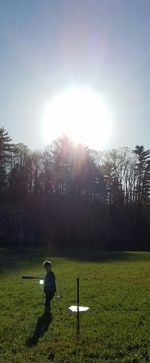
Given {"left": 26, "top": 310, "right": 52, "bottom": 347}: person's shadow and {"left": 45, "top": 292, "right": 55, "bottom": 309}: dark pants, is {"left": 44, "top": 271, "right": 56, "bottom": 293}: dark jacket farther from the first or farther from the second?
{"left": 26, "top": 310, "right": 52, "bottom": 347}: person's shadow

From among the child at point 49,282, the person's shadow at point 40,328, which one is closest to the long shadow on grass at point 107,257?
the child at point 49,282

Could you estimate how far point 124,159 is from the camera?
110 metres

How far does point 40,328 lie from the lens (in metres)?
13.9

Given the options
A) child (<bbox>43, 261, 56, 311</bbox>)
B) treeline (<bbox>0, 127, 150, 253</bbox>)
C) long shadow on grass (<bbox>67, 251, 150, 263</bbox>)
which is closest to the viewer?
child (<bbox>43, 261, 56, 311</bbox>)

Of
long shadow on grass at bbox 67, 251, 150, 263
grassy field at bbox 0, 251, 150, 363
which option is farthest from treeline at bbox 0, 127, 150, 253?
grassy field at bbox 0, 251, 150, 363

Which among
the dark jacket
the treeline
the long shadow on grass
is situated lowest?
the dark jacket

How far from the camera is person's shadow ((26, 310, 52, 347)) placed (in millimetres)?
12231

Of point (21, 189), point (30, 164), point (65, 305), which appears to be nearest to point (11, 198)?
point (21, 189)

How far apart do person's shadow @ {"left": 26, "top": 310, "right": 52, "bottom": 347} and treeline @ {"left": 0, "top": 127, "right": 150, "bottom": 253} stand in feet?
229

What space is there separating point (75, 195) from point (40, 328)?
285ft

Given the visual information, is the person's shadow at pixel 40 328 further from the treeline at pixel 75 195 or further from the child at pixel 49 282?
the treeline at pixel 75 195

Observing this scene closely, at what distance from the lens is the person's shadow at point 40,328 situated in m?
12.2

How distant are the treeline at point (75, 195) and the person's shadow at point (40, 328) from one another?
6965 centimetres

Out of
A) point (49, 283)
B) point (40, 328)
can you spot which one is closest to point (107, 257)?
point (49, 283)
